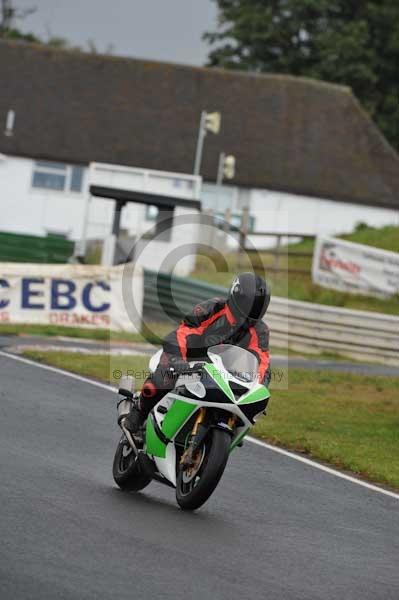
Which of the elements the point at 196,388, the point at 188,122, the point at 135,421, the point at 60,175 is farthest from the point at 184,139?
the point at 196,388

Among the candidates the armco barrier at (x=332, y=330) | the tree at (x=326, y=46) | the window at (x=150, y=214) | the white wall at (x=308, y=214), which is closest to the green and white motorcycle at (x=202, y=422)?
the armco barrier at (x=332, y=330)

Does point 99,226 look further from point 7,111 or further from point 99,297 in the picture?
point 7,111

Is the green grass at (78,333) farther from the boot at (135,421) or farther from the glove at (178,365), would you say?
the glove at (178,365)

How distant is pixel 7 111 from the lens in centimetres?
5269

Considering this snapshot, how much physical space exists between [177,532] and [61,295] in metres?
16.9

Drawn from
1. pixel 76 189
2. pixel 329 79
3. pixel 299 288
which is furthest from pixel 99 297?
pixel 329 79

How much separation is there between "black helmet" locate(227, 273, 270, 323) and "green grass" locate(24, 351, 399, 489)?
384cm

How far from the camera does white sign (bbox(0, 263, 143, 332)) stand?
24828 millimetres

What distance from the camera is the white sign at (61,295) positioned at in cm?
2483

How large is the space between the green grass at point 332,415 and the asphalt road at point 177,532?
984mm

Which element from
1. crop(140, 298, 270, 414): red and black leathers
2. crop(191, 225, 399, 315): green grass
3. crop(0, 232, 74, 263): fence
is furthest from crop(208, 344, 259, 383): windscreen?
crop(0, 232, 74, 263): fence

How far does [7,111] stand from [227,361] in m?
45.1

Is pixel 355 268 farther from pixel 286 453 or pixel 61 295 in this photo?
pixel 286 453

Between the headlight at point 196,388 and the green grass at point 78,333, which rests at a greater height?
the headlight at point 196,388
